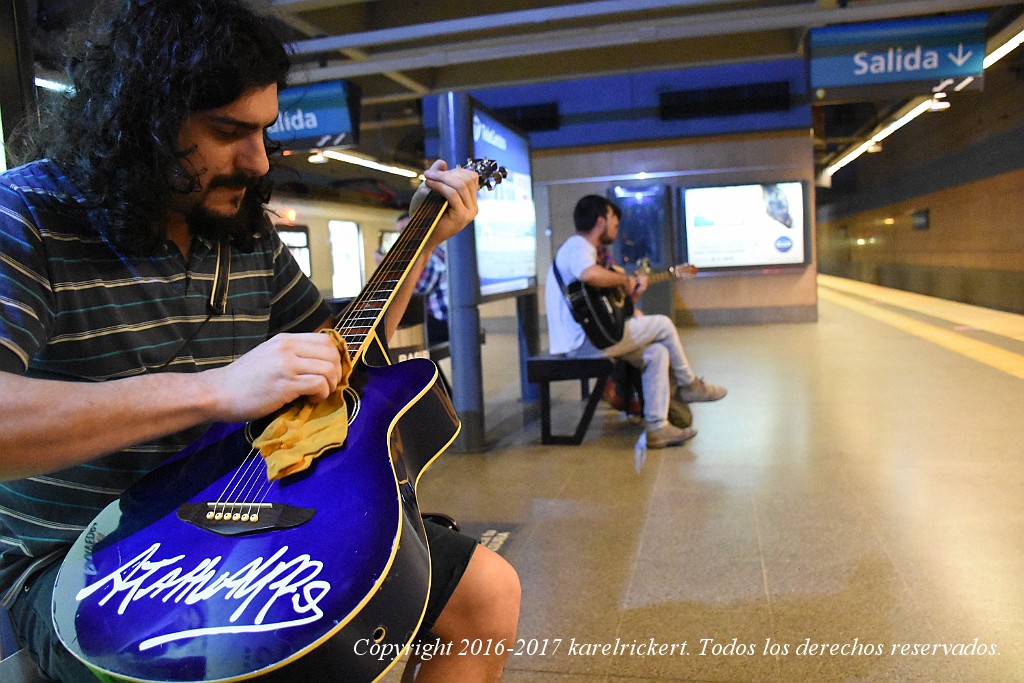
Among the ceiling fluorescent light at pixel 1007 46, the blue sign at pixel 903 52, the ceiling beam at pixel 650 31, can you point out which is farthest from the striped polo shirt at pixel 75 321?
the ceiling fluorescent light at pixel 1007 46

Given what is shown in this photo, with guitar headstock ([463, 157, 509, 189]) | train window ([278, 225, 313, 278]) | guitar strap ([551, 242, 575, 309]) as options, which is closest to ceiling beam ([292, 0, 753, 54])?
guitar strap ([551, 242, 575, 309])

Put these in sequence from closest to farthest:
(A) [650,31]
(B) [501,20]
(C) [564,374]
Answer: (C) [564,374], (B) [501,20], (A) [650,31]

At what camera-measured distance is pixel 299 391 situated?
3.56 ft

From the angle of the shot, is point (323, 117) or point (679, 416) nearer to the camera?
point (679, 416)

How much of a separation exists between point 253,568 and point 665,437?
13.2 ft

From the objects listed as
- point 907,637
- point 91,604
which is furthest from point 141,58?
point 907,637

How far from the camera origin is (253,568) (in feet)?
3.03

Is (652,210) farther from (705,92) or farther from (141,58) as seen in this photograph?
(141,58)

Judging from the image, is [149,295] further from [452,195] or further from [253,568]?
[452,195]

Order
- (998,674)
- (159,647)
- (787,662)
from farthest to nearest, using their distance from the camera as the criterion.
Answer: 1. (787,662)
2. (998,674)
3. (159,647)

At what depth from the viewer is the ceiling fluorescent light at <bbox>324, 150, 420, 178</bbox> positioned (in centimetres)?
1222

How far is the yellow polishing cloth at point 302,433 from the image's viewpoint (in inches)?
43.3

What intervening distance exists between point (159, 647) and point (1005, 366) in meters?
7.54
